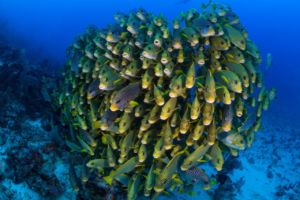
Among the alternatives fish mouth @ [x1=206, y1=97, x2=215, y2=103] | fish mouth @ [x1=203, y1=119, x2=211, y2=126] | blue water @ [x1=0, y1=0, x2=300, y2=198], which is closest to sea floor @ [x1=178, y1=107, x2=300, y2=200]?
fish mouth @ [x1=203, y1=119, x2=211, y2=126]

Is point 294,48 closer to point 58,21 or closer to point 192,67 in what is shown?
point 58,21

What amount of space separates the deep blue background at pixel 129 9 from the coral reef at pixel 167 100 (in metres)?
14.3

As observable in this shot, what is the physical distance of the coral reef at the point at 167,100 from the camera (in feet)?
15.9

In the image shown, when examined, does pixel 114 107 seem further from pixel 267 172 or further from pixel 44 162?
pixel 267 172

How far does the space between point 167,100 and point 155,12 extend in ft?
232

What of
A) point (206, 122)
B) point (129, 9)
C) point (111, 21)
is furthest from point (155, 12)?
point (206, 122)

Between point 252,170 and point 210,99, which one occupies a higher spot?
point 252,170

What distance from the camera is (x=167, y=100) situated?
4871mm

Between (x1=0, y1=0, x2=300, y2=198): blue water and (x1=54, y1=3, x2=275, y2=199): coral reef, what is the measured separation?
1441mm

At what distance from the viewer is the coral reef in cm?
483

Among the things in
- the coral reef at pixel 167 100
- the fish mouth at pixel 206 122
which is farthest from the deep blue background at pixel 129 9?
the fish mouth at pixel 206 122

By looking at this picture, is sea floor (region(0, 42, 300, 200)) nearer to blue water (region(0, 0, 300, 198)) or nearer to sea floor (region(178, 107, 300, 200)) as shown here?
sea floor (region(178, 107, 300, 200))

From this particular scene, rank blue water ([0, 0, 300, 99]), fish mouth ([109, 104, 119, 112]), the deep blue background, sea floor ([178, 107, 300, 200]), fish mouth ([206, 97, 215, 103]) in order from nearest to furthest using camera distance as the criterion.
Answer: fish mouth ([206, 97, 215, 103]) < fish mouth ([109, 104, 119, 112]) < sea floor ([178, 107, 300, 200]) < the deep blue background < blue water ([0, 0, 300, 99])

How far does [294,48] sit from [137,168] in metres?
66.8
